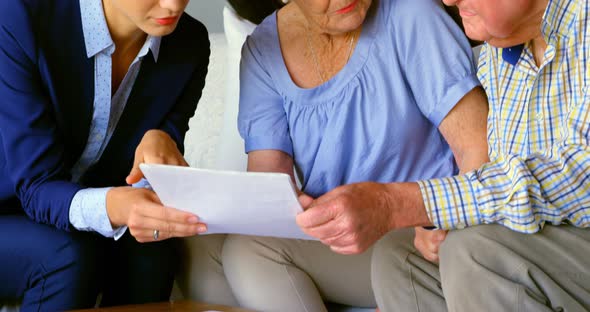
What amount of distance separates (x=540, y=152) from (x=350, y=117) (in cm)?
54

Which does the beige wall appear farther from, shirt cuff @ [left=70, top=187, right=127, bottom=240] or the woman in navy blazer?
shirt cuff @ [left=70, top=187, right=127, bottom=240]

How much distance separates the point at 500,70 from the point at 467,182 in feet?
0.92

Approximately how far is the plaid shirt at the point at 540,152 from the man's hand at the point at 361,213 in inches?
1.5

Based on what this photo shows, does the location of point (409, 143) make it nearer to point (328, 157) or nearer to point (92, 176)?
point (328, 157)

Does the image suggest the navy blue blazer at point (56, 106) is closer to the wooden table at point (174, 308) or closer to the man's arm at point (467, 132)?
the wooden table at point (174, 308)

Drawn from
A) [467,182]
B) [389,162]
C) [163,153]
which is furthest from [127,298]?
[467,182]

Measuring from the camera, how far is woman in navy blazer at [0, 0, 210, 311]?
203cm

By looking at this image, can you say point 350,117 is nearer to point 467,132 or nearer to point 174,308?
point 467,132

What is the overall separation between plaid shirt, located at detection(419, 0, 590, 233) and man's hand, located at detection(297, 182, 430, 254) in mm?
39

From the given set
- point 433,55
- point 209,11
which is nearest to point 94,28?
point 433,55

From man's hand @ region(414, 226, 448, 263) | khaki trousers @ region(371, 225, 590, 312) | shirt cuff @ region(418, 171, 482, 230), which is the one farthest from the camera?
man's hand @ region(414, 226, 448, 263)

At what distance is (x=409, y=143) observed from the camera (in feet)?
6.64

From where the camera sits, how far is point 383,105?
2.01 m

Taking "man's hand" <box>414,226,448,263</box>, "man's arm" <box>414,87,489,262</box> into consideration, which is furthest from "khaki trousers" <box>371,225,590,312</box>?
"man's arm" <box>414,87,489,262</box>
